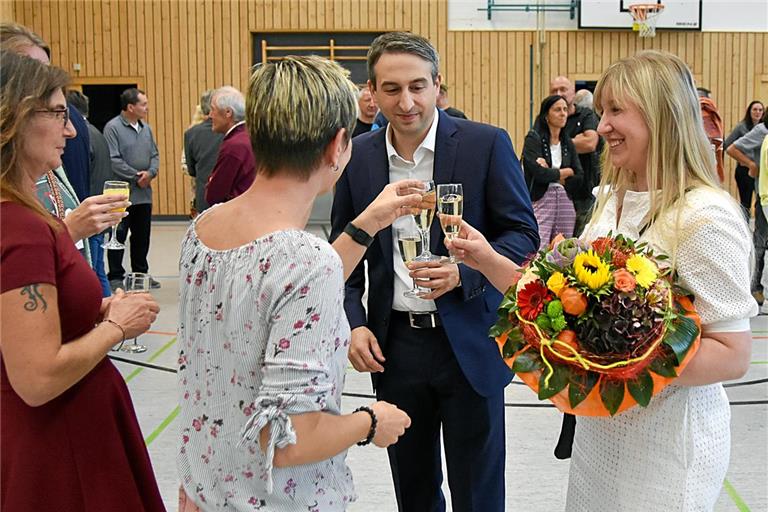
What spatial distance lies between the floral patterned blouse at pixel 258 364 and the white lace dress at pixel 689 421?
2.33 feet

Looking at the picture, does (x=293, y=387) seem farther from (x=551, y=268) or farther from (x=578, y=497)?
(x=578, y=497)

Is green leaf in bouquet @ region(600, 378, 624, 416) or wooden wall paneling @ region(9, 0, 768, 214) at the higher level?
wooden wall paneling @ region(9, 0, 768, 214)

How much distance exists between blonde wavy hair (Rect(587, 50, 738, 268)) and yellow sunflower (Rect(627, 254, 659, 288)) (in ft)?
0.60

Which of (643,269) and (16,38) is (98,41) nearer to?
(16,38)

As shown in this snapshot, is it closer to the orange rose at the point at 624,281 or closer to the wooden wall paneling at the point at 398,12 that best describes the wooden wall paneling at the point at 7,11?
the wooden wall paneling at the point at 398,12

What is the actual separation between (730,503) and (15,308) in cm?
308

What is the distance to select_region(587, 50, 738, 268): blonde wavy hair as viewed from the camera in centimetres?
207

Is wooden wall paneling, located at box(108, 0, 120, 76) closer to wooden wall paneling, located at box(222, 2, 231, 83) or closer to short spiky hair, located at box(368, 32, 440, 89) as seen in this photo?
wooden wall paneling, located at box(222, 2, 231, 83)

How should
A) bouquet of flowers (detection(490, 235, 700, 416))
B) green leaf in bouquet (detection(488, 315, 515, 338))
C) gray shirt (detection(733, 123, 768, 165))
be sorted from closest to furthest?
bouquet of flowers (detection(490, 235, 700, 416)), green leaf in bouquet (detection(488, 315, 515, 338)), gray shirt (detection(733, 123, 768, 165))

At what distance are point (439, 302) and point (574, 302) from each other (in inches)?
32.9

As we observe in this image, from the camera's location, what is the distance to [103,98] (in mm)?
15148

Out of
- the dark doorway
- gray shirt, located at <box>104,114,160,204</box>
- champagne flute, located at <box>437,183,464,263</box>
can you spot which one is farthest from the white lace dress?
the dark doorway

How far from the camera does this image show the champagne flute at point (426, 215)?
244cm

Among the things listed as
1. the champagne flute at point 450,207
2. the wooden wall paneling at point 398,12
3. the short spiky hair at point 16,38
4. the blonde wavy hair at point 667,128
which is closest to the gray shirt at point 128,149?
the short spiky hair at point 16,38
